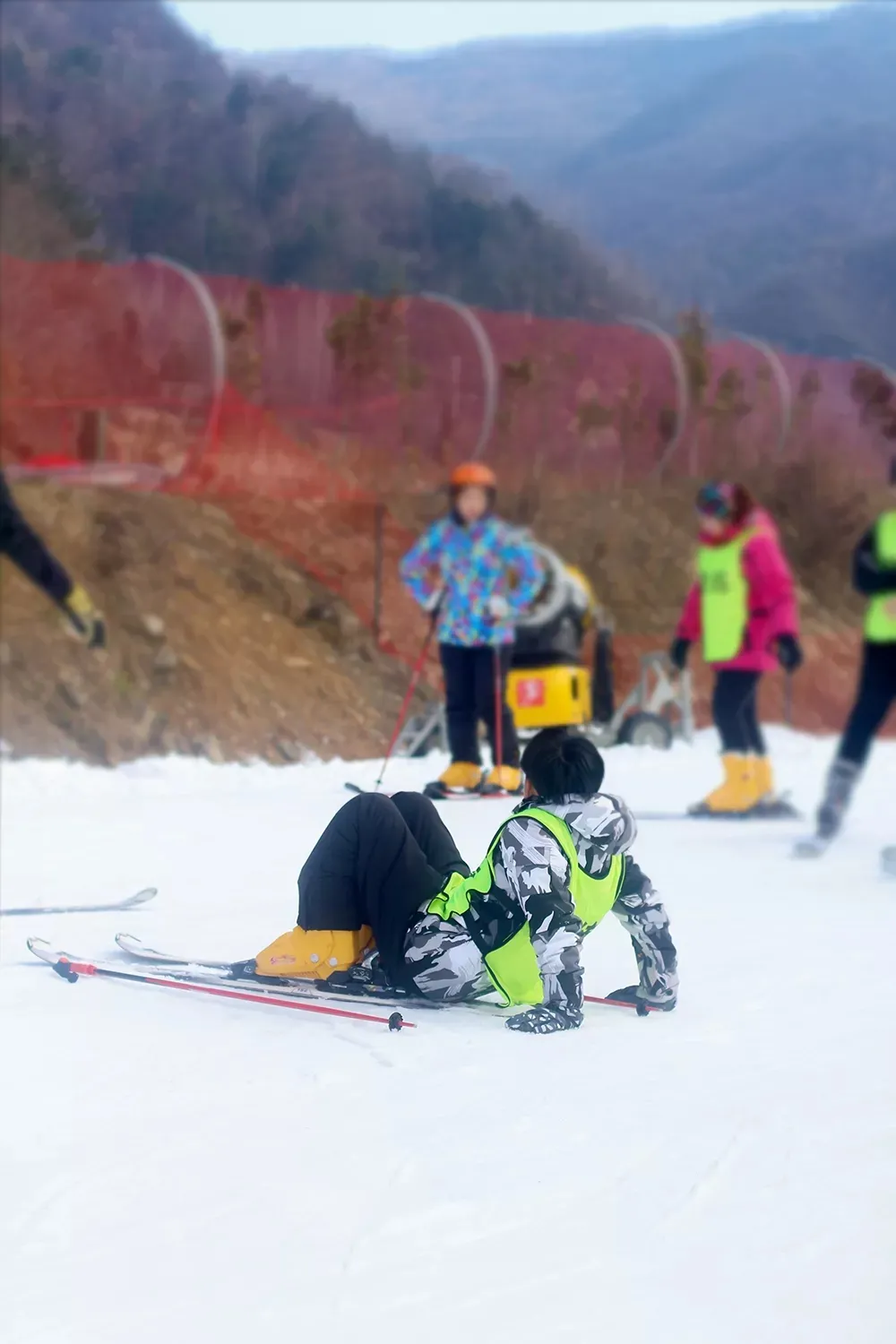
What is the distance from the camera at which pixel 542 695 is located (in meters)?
6.27

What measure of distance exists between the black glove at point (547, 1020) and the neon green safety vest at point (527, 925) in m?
0.04

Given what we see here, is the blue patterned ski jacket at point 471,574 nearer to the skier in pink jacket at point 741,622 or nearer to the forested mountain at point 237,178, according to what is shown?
the skier in pink jacket at point 741,622

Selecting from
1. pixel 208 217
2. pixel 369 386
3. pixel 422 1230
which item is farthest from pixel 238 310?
pixel 208 217

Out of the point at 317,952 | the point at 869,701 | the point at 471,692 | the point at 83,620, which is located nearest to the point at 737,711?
the point at 471,692

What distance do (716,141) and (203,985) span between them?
18.0ft

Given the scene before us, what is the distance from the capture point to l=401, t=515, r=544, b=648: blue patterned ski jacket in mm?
5902

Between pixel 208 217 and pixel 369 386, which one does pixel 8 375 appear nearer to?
pixel 369 386

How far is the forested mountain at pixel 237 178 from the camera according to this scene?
17.0 m

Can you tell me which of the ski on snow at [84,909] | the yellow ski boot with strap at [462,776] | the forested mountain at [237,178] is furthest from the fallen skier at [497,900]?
the forested mountain at [237,178]

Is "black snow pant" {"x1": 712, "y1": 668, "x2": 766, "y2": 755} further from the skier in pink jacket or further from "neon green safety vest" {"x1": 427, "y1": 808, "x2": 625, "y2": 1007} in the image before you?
"neon green safety vest" {"x1": 427, "y1": 808, "x2": 625, "y2": 1007}

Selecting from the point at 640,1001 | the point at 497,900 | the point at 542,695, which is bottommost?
the point at 542,695

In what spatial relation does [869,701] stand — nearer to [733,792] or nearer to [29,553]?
[733,792]

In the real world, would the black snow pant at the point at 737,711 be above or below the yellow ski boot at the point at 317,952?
below

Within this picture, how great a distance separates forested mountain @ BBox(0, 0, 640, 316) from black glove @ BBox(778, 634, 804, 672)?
9234mm
